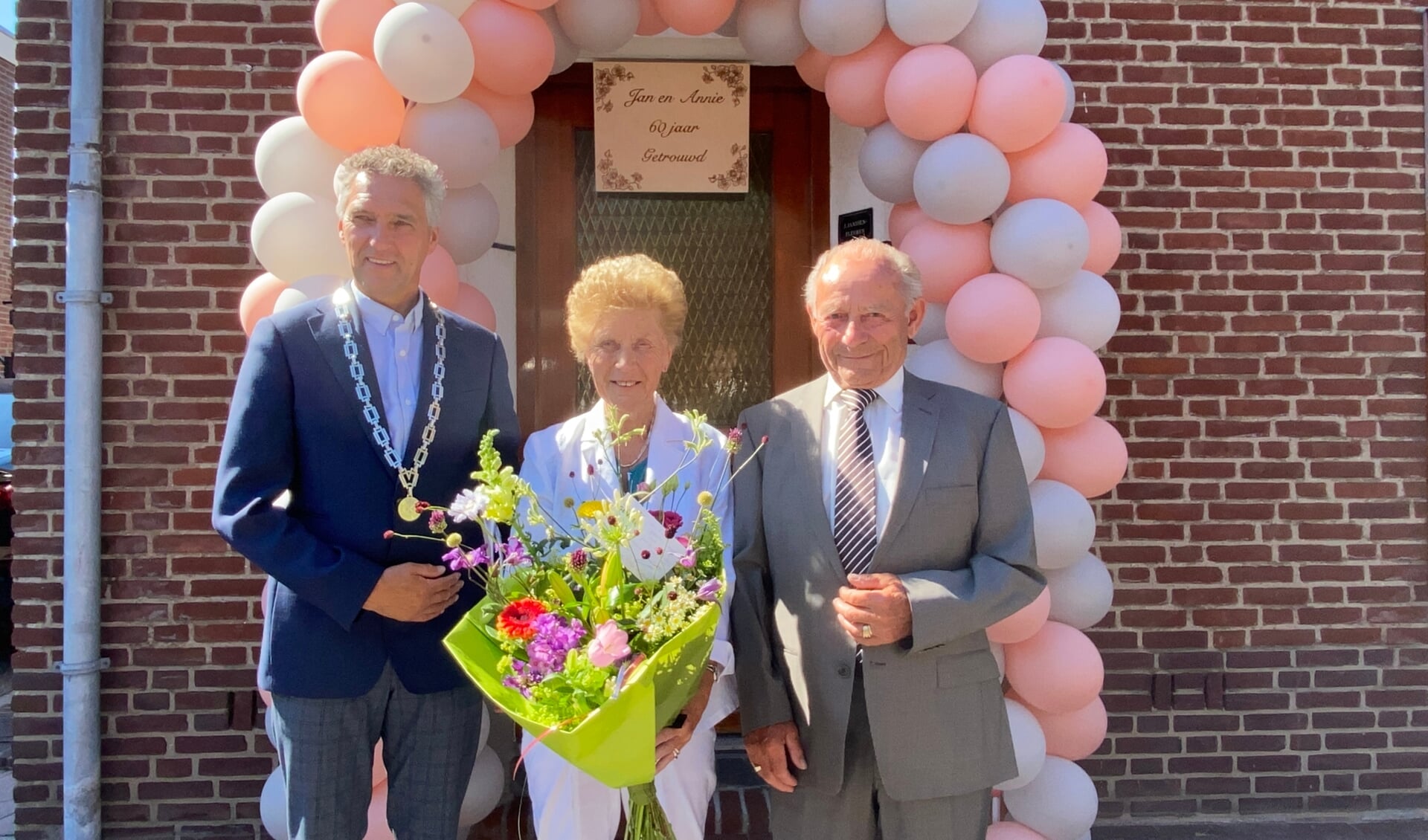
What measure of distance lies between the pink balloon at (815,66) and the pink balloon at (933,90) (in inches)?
12.4

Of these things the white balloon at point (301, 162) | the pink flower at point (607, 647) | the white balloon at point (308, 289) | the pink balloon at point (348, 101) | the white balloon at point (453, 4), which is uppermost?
the white balloon at point (453, 4)

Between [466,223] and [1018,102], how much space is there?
5.36ft

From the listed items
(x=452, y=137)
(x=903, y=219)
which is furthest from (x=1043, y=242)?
(x=452, y=137)

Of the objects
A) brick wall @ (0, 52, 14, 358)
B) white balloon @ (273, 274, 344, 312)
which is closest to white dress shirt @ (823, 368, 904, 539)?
white balloon @ (273, 274, 344, 312)

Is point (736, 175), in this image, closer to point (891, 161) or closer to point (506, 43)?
point (891, 161)

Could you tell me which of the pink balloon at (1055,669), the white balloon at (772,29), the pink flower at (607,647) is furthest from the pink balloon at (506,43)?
the pink balloon at (1055,669)

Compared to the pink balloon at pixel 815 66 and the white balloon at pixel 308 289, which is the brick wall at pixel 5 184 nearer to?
the white balloon at pixel 308 289

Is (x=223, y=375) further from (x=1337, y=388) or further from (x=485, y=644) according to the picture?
(x=1337, y=388)

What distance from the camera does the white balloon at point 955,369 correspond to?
2979 mm

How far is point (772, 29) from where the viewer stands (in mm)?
3145

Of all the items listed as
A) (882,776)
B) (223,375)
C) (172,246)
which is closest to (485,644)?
(882,776)

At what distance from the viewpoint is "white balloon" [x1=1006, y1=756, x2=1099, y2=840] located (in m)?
2.96

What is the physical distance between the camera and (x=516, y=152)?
4.03 metres

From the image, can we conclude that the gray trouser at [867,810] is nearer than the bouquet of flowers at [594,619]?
No
